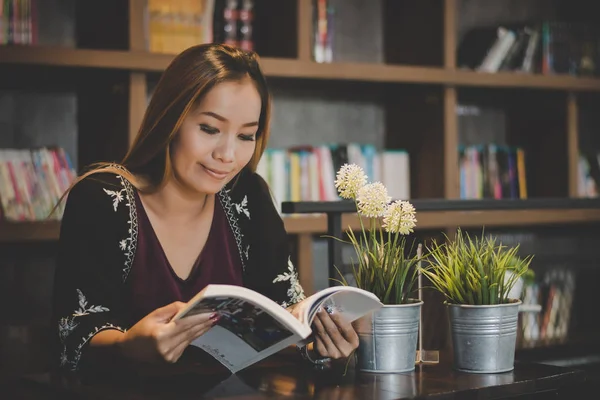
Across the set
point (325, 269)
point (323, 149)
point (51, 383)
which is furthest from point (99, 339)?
point (325, 269)

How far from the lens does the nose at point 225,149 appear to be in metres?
1.76

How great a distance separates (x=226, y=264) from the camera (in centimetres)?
194

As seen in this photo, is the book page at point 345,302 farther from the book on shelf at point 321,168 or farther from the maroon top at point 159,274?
the book on shelf at point 321,168

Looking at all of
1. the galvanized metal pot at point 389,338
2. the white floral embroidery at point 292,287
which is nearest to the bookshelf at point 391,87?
the white floral embroidery at point 292,287

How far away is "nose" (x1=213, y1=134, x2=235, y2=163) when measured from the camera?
1.76m

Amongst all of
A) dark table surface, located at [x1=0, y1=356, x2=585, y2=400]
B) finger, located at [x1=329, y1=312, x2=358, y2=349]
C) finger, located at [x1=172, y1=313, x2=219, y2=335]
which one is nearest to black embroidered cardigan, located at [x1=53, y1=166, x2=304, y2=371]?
dark table surface, located at [x1=0, y1=356, x2=585, y2=400]

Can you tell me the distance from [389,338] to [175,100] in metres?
0.65

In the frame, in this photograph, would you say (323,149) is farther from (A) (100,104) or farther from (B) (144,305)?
(B) (144,305)

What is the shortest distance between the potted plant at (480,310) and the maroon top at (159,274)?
576 millimetres

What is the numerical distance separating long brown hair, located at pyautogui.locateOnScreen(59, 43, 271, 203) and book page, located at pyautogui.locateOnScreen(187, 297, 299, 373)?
→ 514 millimetres

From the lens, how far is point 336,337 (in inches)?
59.3

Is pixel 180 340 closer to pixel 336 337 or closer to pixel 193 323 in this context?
pixel 193 323

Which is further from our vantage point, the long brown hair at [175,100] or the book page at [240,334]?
the long brown hair at [175,100]

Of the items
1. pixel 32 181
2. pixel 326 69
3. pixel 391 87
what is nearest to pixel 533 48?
pixel 391 87
